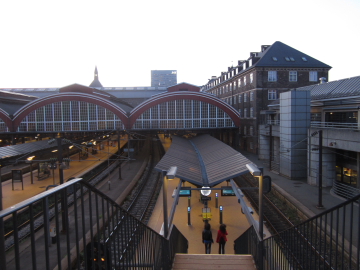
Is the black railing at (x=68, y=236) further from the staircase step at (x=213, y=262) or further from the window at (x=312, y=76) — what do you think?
the window at (x=312, y=76)

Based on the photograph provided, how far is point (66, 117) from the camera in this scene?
132 ft

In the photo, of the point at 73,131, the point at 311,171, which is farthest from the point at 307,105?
the point at 73,131

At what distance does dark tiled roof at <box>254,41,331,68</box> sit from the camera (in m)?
40.3

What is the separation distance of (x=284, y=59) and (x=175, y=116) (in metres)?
17.8

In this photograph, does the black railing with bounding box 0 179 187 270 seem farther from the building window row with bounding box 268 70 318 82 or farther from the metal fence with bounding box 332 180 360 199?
the building window row with bounding box 268 70 318 82

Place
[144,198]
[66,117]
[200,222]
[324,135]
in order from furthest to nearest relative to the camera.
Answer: [66,117], [144,198], [324,135], [200,222]

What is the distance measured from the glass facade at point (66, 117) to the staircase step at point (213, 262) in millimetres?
33053

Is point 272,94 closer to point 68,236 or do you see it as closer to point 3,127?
point 3,127

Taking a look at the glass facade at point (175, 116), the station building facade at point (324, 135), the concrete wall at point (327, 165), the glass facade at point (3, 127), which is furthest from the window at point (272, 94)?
the glass facade at point (3, 127)

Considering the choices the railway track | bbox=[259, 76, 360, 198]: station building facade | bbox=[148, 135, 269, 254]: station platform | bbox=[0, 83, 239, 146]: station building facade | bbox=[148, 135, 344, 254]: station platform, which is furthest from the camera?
bbox=[0, 83, 239, 146]: station building facade

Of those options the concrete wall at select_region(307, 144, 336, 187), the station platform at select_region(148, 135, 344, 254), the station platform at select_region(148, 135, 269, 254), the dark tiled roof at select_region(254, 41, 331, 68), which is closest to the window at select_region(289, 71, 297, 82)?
the dark tiled roof at select_region(254, 41, 331, 68)

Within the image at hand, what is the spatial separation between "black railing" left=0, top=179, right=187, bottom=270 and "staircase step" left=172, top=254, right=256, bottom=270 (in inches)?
118

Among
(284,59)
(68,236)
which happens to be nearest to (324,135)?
(68,236)

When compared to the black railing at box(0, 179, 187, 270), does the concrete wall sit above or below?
below
